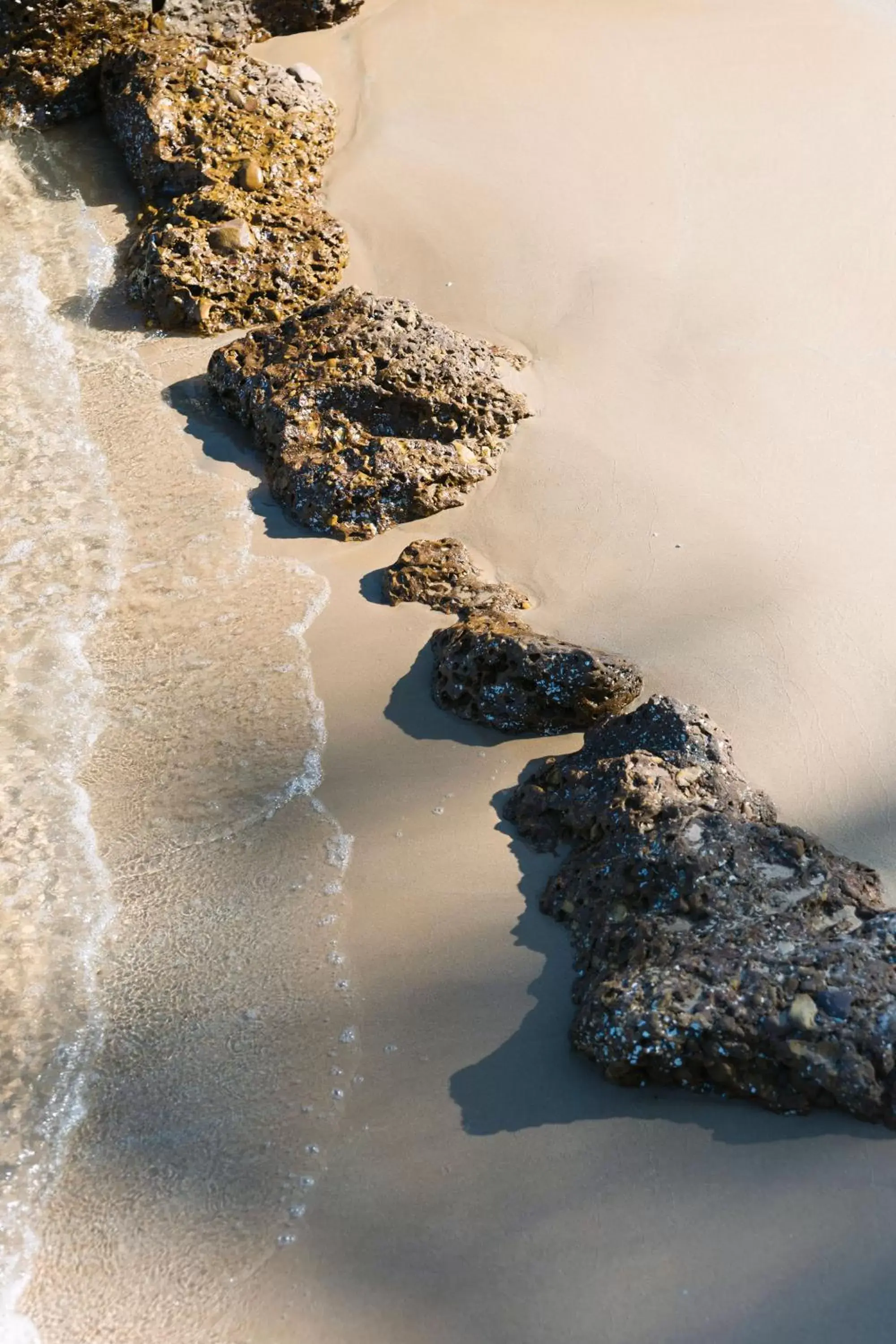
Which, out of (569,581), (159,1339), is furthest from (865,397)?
(159,1339)

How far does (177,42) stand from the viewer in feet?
20.7

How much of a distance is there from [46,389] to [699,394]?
2.54 m

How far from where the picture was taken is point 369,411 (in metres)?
4.48

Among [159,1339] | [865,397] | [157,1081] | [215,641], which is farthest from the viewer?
[865,397]

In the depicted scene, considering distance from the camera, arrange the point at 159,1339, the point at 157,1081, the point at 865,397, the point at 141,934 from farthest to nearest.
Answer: the point at 865,397, the point at 141,934, the point at 157,1081, the point at 159,1339

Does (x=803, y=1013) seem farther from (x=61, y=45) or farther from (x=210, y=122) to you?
(x=61, y=45)

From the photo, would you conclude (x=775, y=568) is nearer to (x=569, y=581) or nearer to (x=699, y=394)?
(x=569, y=581)

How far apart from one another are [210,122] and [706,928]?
4.79 m

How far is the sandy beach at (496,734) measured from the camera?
2.39 meters

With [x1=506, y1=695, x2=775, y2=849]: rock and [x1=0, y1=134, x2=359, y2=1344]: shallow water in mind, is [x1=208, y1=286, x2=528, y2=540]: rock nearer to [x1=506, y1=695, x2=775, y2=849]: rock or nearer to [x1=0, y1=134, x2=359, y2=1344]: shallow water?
[x1=0, y1=134, x2=359, y2=1344]: shallow water

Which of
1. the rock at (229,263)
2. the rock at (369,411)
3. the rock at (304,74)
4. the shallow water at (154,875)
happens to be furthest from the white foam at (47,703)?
the rock at (304,74)

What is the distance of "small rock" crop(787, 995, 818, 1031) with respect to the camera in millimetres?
2463

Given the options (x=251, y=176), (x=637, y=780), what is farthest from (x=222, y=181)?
(x=637, y=780)

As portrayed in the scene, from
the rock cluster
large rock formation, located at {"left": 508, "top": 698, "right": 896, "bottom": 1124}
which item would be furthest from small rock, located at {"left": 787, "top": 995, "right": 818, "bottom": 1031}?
the rock cluster
